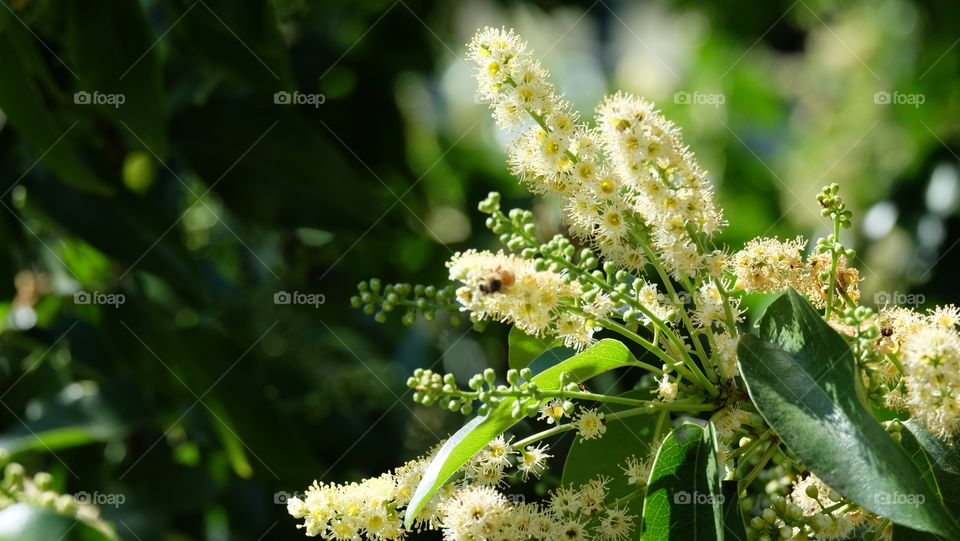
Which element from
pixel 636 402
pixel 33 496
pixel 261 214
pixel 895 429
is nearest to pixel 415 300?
pixel 636 402

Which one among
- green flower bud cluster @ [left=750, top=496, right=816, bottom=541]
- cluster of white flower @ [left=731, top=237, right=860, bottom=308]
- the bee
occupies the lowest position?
green flower bud cluster @ [left=750, top=496, right=816, bottom=541]

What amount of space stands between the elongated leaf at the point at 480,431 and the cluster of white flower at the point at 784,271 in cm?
19

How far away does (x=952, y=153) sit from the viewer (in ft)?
10.6

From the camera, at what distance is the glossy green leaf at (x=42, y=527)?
4.89 ft

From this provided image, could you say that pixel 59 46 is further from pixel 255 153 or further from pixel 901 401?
pixel 901 401

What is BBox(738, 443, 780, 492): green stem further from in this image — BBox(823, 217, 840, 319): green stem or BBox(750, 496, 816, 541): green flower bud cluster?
BBox(823, 217, 840, 319): green stem

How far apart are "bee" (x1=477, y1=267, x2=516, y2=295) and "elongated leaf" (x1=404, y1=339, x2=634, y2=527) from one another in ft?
0.45

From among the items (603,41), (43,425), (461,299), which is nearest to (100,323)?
(43,425)

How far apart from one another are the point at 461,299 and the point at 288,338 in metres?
2.46

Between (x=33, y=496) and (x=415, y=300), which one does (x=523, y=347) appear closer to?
(x=415, y=300)

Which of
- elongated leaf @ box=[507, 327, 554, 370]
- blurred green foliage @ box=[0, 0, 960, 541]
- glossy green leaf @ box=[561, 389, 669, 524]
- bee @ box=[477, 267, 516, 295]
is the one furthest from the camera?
blurred green foliage @ box=[0, 0, 960, 541]

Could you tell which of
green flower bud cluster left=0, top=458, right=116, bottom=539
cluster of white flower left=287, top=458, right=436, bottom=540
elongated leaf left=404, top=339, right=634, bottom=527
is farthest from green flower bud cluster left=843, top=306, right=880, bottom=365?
green flower bud cluster left=0, top=458, right=116, bottom=539

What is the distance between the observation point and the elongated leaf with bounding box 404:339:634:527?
43.2 inches

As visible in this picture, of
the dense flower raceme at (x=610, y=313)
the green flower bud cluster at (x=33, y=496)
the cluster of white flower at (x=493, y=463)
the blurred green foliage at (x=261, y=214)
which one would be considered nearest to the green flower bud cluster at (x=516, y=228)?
the dense flower raceme at (x=610, y=313)
